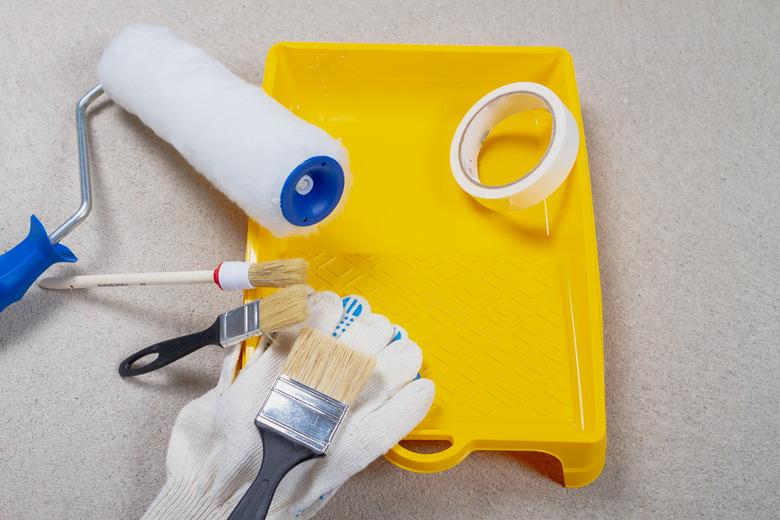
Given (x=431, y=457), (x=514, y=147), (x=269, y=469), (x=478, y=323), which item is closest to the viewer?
(x=269, y=469)

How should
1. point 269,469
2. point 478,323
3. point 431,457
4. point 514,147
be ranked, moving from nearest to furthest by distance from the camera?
1. point 269,469
2. point 431,457
3. point 478,323
4. point 514,147

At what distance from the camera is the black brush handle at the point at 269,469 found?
578 millimetres

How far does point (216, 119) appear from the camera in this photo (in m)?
0.74

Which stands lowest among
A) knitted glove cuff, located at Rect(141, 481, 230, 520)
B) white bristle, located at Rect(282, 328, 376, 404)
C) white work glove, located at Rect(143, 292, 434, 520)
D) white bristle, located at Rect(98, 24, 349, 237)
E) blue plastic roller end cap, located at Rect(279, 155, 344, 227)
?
knitted glove cuff, located at Rect(141, 481, 230, 520)

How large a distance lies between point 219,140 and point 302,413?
317mm

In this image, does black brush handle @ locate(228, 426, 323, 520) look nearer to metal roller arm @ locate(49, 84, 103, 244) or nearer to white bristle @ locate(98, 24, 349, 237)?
white bristle @ locate(98, 24, 349, 237)

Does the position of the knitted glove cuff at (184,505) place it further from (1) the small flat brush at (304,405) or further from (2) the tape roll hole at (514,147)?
(2) the tape roll hole at (514,147)

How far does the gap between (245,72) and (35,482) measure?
0.62 metres

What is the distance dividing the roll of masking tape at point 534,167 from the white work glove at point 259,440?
0.26 meters

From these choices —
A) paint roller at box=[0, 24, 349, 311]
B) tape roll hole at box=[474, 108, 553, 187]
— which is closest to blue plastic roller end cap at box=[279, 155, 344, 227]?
paint roller at box=[0, 24, 349, 311]

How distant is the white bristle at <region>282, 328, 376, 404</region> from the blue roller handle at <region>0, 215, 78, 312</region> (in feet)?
1.13

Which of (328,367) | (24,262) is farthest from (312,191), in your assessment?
(24,262)

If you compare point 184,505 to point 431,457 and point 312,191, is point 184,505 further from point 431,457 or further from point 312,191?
point 312,191

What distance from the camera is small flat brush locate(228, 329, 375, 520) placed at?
599 millimetres
